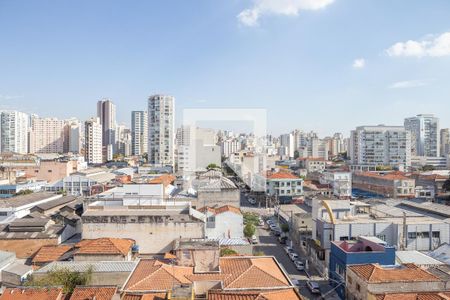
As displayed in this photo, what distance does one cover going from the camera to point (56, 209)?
21172mm

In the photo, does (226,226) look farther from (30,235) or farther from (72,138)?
(72,138)

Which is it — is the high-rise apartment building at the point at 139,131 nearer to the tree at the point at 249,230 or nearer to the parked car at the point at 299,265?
the tree at the point at 249,230

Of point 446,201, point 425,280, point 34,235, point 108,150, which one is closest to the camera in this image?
point 425,280

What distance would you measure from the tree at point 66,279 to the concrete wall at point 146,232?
4509 mm

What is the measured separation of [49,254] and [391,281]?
34.7ft

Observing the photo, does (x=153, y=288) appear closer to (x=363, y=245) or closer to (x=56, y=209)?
(x=363, y=245)

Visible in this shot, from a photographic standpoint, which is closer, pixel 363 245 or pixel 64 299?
pixel 64 299

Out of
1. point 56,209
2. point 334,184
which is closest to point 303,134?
point 334,184

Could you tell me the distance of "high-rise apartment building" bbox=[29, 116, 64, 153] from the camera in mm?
65188

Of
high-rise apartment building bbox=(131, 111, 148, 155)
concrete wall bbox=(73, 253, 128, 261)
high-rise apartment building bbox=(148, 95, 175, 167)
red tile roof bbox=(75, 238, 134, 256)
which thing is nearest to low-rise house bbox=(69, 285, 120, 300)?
concrete wall bbox=(73, 253, 128, 261)

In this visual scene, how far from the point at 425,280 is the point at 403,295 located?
0.84 metres

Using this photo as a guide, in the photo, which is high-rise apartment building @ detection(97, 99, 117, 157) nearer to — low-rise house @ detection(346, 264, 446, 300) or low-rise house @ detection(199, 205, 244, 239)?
low-rise house @ detection(199, 205, 244, 239)

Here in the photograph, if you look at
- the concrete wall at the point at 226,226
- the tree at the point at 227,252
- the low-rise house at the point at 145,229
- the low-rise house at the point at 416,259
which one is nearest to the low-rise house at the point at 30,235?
the low-rise house at the point at 145,229

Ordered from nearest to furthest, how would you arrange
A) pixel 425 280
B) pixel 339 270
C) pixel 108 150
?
pixel 425 280, pixel 339 270, pixel 108 150
